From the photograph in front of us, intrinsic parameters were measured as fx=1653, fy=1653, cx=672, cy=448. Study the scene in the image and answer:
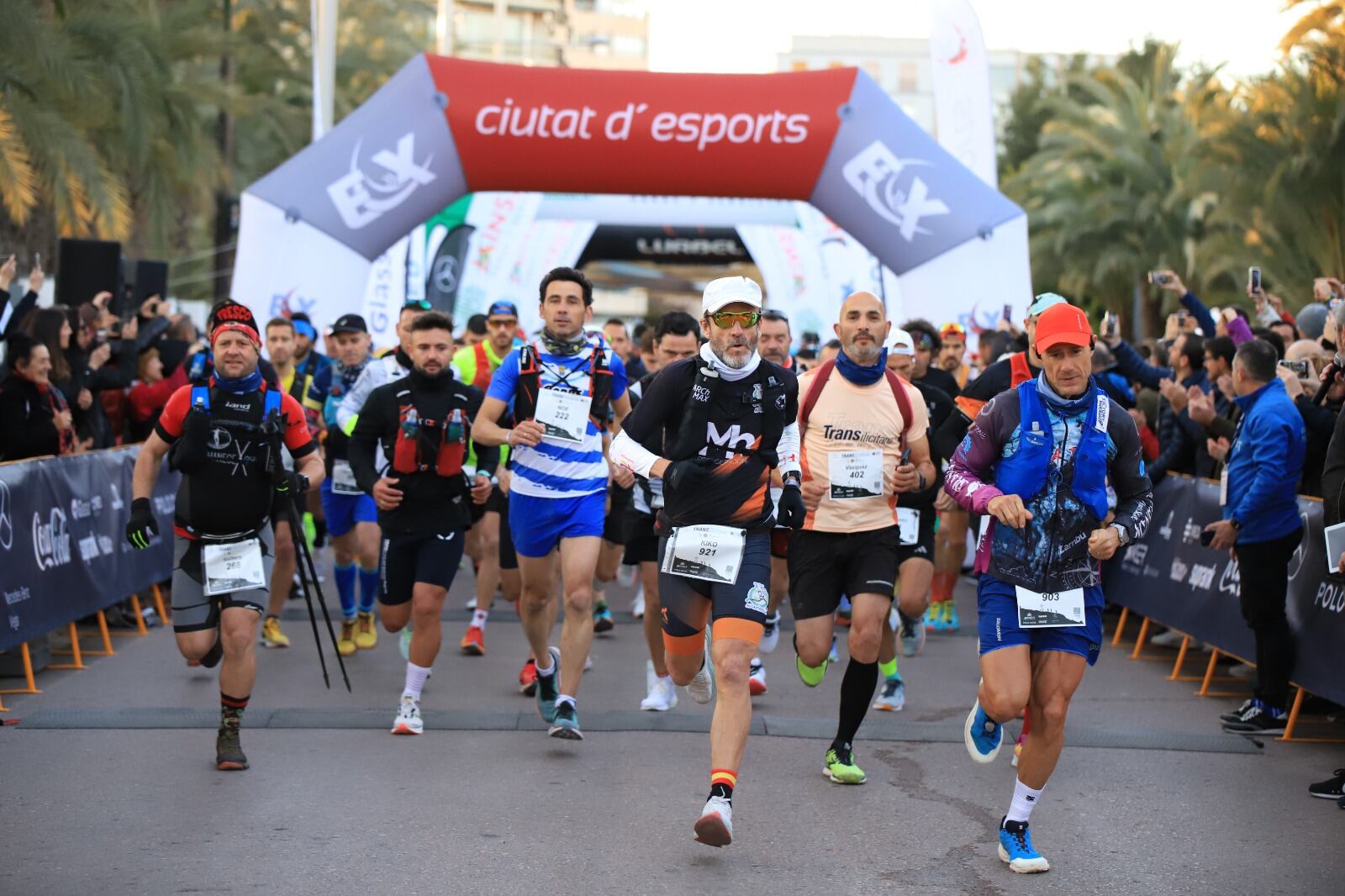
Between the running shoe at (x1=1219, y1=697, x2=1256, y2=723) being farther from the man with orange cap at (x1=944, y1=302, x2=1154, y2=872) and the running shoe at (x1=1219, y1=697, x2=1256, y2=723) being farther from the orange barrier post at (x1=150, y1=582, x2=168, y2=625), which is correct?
the orange barrier post at (x1=150, y1=582, x2=168, y2=625)

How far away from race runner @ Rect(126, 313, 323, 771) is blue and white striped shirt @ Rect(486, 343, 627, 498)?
1091mm

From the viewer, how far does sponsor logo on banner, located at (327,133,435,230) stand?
1571 centimetres

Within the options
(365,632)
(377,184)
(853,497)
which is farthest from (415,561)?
(377,184)

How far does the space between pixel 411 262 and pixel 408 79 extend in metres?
8.17

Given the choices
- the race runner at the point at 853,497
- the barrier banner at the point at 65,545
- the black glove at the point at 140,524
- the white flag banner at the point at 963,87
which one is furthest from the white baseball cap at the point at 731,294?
the white flag banner at the point at 963,87

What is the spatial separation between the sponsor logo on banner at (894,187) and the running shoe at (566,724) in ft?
31.1

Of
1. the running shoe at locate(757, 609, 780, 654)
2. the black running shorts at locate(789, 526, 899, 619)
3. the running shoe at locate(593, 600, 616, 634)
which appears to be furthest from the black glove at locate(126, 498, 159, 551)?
the running shoe at locate(593, 600, 616, 634)

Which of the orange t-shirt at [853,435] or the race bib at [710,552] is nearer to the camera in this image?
the race bib at [710,552]

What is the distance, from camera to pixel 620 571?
14.6m

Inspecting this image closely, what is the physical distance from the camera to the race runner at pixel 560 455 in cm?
761

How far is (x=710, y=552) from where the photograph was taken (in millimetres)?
6203

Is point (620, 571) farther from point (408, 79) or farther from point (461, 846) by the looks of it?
point (461, 846)

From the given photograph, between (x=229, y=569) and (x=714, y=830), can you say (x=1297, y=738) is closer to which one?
(x=714, y=830)

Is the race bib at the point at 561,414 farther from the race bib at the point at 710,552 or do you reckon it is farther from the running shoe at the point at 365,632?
the running shoe at the point at 365,632
